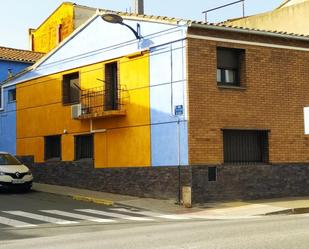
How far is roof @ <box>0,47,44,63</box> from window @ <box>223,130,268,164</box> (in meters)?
15.2

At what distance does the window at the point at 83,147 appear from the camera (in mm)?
23516

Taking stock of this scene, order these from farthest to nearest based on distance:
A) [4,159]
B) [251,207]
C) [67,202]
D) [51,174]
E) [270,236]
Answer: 1. [51,174]
2. [4,159]
3. [67,202]
4. [251,207]
5. [270,236]

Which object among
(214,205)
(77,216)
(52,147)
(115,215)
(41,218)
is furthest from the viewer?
(52,147)

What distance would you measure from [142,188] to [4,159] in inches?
233

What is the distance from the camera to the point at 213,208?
700 inches

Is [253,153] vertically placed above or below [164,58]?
below

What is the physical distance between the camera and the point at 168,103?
19609 mm

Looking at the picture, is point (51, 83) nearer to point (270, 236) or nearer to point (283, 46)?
point (283, 46)

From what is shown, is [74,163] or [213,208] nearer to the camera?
[213,208]

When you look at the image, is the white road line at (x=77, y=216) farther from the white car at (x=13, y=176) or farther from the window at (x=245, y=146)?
the window at (x=245, y=146)

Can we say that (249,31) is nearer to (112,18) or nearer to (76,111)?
(112,18)

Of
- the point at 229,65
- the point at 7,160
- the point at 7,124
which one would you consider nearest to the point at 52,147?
the point at 7,160

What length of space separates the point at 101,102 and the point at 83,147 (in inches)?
99.2

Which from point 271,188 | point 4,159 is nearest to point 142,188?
point 271,188
